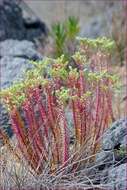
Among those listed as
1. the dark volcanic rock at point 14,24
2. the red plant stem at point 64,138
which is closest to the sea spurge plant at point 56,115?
the red plant stem at point 64,138

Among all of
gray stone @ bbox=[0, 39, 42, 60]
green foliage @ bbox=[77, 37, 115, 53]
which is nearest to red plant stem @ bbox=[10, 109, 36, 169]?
green foliage @ bbox=[77, 37, 115, 53]

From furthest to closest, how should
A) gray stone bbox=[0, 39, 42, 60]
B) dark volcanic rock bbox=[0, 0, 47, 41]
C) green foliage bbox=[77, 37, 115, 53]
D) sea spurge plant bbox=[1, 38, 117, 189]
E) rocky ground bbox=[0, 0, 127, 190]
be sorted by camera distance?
dark volcanic rock bbox=[0, 0, 47, 41]
gray stone bbox=[0, 39, 42, 60]
green foliage bbox=[77, 37, 115, 53]
sea spurge plant bbox=[1, 38, 117, 189]
rocky ground bbox=[0, 0, 127, 190]

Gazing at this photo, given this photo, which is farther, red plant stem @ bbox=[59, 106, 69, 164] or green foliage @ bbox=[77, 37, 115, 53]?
green foliage @ bbox=[77, 37, 115, 53]

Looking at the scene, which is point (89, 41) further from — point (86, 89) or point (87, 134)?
point (87, 134)

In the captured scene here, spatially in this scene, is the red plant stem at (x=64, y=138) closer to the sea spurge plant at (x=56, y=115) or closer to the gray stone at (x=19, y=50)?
the sea spurge plant at (x=56, y=115)

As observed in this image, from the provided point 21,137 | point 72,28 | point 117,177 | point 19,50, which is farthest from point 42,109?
point 72,28

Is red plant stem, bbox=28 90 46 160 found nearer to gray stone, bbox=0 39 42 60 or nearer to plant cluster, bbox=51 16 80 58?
gray stone, bbox=0 39 42 60
